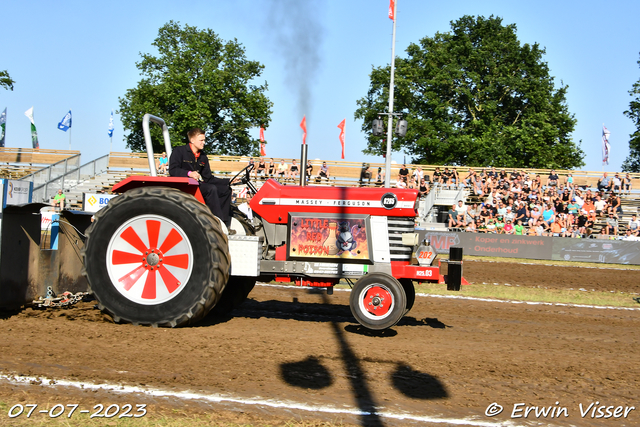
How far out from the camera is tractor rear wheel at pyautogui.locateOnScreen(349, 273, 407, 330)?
5797 mm

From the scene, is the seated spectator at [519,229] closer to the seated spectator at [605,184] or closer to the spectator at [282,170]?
the seated spectator at [605,184]

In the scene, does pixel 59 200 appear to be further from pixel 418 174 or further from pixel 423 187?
pixel 418 174

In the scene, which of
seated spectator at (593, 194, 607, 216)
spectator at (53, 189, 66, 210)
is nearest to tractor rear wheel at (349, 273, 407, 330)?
seated spectator at (593, 194, 607, 216)

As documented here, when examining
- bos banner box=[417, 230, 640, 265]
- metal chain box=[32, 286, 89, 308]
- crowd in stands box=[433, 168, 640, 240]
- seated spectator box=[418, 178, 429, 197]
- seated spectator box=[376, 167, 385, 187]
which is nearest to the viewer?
metal chain box=[32, 286, 89, 308]

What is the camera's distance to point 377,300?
5.87m

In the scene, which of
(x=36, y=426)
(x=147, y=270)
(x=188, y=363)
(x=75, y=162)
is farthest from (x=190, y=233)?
(x=75, y=162)

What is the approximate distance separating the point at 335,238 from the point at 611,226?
19.2 m

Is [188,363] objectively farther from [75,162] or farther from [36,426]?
[75,162]

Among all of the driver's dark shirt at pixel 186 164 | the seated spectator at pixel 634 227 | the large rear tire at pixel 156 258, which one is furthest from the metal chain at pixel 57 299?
the seated spectator at pixel 634 227

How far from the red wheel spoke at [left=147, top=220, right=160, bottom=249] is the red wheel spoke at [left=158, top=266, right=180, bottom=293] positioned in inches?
11.3

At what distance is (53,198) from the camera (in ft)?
78.4

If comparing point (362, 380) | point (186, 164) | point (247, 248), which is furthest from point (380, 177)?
point (362, 380)

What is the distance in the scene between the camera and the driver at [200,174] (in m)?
6.02

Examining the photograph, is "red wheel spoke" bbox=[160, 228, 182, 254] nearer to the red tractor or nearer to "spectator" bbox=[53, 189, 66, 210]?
the red tractor
